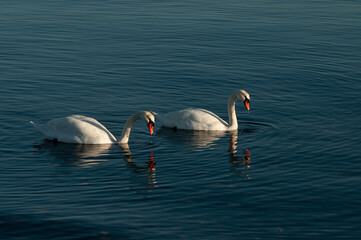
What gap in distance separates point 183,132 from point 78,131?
4400 mm

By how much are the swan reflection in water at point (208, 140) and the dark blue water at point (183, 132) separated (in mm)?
77

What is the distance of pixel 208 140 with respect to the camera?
28031 millimetres

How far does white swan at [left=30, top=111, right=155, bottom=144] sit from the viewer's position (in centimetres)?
2688

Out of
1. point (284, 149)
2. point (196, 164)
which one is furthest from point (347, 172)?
point (196, 164)

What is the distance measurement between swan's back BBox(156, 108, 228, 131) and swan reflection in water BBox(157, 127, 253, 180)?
20 centimetres

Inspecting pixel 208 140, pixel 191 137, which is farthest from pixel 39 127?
pixel 208 140

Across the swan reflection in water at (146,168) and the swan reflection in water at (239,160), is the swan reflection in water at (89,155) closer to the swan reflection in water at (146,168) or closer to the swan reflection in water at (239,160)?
the swan reflection in water at (146,168)

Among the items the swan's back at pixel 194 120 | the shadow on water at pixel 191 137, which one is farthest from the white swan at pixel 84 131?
the swan's back at pixel 194 120

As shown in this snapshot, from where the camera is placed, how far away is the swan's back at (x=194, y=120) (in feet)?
94.8

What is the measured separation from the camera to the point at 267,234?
744 inches

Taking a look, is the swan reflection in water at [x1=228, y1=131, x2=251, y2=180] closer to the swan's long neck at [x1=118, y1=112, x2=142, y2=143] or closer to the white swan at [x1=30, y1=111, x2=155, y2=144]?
the white swan at [x1=30, y1=111, x2=155, y2=144]

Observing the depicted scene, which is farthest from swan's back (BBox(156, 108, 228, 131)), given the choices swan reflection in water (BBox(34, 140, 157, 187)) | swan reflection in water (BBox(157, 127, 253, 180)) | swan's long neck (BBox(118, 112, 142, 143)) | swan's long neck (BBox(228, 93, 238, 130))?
swan reflection in water (BBox(34, 140, 157, 187))

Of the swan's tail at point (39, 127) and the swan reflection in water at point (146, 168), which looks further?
the swan's tail at point (39, 127)

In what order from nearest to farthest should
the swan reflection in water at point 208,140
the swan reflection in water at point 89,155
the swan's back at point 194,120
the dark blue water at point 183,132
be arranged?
the dark blue water at point 183,132
the swan reflection in water at point 89,155
the swan reflection in water at point 208,140
the swan's back at point 194,120
